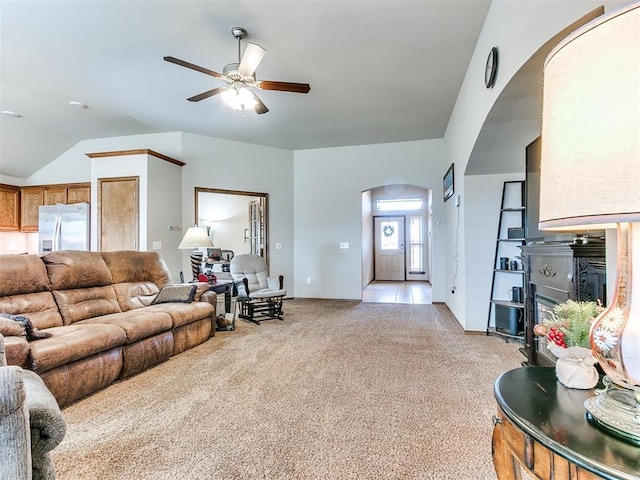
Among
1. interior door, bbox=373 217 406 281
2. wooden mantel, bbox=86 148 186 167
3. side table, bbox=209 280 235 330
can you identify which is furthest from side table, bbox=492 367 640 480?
interior door, bbox=373 217 406 281

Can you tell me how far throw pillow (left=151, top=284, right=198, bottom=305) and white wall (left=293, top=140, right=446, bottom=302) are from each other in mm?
3104

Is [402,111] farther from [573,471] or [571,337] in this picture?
[573,471]

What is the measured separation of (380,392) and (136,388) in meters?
1.80

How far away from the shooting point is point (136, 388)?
2.44 meters

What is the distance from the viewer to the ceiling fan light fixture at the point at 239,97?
3039mm

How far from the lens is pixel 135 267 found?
3615mm

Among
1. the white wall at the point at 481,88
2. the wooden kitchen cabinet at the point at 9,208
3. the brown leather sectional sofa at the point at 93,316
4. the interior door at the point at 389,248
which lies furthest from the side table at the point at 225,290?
the interior door at the point at 389,248

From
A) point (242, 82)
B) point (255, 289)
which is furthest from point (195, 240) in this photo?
point (242, 82)

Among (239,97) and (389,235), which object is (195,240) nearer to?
(239,97)

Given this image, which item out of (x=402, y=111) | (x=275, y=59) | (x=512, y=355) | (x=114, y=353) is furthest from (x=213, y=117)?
(x=512, y=355)

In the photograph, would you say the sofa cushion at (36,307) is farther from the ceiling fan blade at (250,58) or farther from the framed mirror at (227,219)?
the framed mirror at (227,219)

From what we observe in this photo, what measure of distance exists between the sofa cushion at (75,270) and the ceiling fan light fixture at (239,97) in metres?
2.03

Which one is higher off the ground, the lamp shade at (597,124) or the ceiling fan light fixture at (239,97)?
the ceiling fan light fixture at (239,97)

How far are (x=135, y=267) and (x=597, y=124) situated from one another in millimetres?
3983
